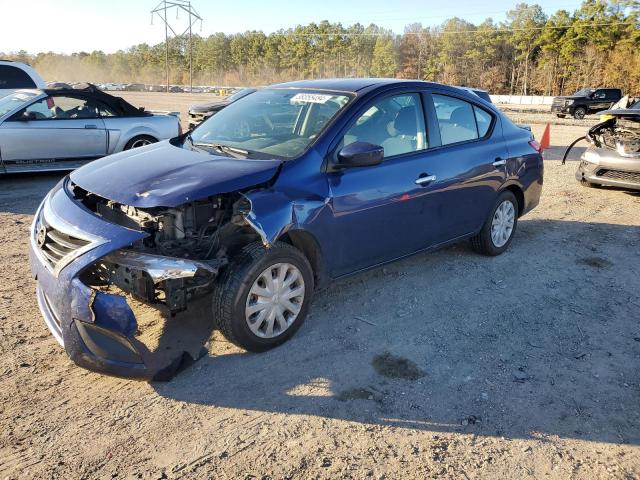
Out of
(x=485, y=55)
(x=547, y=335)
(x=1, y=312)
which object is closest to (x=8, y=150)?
(x=1, y=312)

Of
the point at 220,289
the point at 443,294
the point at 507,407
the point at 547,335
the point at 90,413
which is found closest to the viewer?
the point at 90,413

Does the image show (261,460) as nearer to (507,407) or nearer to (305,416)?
(305,416)

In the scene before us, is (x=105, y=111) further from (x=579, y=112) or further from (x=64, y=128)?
(x=579, y=112)

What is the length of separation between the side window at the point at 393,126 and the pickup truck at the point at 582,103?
2815 cm

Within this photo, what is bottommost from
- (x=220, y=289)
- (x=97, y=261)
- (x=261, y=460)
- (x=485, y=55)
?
(x=261, y=460)

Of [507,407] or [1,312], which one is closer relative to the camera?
[507,407]

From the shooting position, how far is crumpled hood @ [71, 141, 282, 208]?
321cm

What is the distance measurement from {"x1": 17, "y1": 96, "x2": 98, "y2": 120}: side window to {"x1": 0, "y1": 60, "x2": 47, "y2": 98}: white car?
2.67 meters

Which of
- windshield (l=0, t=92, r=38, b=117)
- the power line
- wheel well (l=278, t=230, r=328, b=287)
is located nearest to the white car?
windshield (l=0, t=92, r=38, b=117)

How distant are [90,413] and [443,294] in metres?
3.02

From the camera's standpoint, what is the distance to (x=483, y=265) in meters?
5.48

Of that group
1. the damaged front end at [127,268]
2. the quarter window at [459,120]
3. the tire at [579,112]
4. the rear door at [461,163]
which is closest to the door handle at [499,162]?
the rear door at [461,163]

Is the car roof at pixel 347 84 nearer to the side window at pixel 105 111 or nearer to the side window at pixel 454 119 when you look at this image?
the side window at pixel 454 119

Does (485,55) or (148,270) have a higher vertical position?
(485,55)
